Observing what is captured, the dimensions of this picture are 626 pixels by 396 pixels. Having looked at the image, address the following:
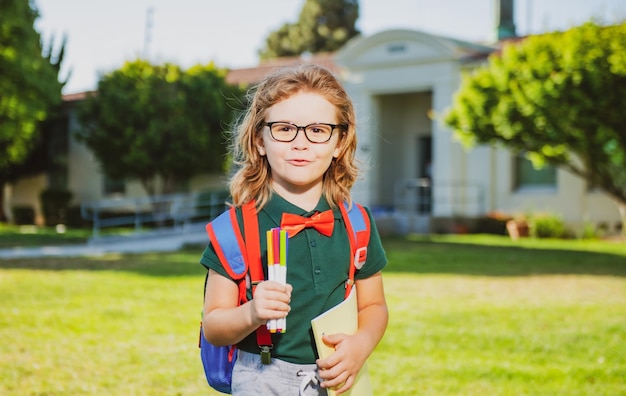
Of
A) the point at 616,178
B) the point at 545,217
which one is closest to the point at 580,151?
the point at 616,178

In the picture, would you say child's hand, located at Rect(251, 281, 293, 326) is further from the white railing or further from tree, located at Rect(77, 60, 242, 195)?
tree, located at Rect(77, 60, 242, 195)

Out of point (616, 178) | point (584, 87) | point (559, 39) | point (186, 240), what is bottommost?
point (186, 240)

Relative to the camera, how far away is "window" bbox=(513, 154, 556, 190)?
837 inches

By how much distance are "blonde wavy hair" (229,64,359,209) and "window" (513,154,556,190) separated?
63.2 feet

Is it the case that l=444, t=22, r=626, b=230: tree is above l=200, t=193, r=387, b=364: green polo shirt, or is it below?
above

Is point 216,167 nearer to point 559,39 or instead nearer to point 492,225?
point 492,225

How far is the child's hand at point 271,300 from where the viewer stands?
227 centimetres

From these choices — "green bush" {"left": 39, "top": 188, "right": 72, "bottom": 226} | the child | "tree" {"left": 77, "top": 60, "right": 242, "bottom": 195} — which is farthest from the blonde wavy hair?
"green bush" {"left": 39, "top": 188, "right": 72, "bottom": 226}

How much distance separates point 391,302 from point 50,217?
2072cm

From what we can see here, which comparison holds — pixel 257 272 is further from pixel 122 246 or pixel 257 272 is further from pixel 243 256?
pixel 122 246

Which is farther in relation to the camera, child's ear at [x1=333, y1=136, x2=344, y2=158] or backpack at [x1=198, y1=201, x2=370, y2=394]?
child's ear at [x1=333, y1=136, x2=344, y2=158]

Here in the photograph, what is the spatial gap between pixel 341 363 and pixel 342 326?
5.1 inches

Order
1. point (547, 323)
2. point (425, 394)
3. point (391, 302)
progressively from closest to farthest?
point (425, 394) < point (547, 323) < point (391, 302)

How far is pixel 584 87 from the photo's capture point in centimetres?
1520
